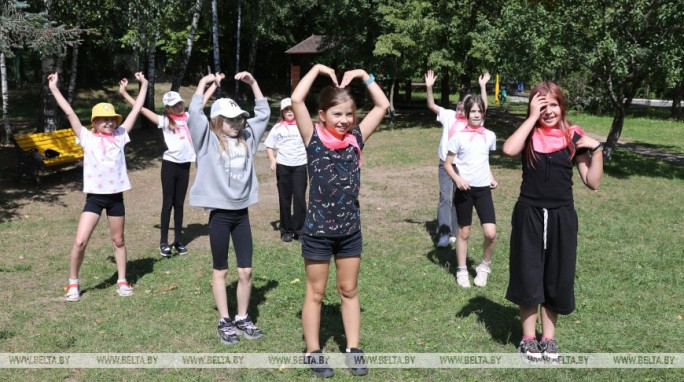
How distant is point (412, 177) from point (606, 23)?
536 cm

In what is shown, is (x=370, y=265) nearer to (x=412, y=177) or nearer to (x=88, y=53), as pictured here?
(x=412, y=177)

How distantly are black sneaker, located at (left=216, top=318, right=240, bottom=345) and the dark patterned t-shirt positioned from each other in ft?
4.30

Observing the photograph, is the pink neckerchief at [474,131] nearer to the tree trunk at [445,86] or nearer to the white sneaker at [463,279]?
the white sneaker at [463,279]

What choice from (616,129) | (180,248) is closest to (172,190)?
(180,248)

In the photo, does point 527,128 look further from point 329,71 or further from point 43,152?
point 43,152

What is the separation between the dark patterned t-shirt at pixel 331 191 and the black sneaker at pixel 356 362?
89 cm

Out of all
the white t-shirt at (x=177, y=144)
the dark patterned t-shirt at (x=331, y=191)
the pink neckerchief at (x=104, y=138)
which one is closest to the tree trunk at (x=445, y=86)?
the white t-shirt at (x=177, y=144)

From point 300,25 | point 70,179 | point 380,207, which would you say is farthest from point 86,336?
point 300,25

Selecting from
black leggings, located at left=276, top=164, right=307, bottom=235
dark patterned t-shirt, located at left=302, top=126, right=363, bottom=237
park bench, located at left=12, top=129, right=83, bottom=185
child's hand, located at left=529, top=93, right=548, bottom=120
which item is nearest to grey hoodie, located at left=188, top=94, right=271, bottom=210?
dark patterned t-shirt, located at left=302, top=126, right=363, bottom=237

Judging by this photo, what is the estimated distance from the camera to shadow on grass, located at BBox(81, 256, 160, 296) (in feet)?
21.7

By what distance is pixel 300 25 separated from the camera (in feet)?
140

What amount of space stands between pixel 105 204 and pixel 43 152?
785 centimetres

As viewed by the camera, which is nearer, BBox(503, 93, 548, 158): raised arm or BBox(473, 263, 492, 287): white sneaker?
BBox(503, 93, 548, 158): raised arm

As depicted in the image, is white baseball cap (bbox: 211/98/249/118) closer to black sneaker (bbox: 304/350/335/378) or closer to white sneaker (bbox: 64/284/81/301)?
black sneaker (bbox: 304/350/335/378)
